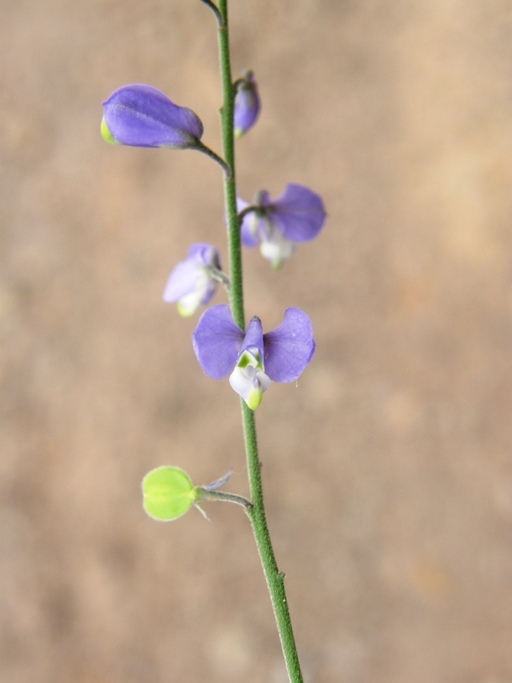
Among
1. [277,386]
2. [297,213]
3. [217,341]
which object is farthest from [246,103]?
[277,386]

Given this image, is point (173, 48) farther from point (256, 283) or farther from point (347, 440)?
point (347, 440)

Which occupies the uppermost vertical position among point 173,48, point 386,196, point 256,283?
point 173,48

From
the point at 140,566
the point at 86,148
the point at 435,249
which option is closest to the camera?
the point at 140,566

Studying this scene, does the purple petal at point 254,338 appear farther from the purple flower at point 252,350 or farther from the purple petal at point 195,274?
the purple petal at point 195,274

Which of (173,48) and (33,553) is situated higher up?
(173,48)

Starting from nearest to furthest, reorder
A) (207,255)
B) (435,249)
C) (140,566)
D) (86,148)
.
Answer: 1. (207,255)
2. (140,566)
3. (435,249)
4. (86,148)

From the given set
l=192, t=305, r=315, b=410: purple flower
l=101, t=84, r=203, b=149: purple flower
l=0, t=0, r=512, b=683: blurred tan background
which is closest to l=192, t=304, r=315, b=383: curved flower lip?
l=192, t=305, r=315, b=410: purple flower

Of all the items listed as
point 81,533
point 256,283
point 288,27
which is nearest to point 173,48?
point 288,27

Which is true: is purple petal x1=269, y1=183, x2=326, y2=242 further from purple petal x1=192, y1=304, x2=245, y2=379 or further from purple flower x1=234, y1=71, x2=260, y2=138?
purple petal x1=192, y1=304, x2=245, y2=379
